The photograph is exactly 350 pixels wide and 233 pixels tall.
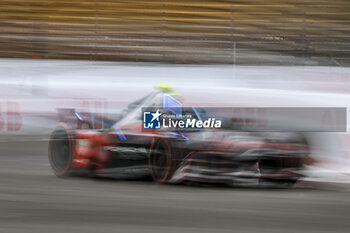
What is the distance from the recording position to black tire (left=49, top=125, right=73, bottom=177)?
554cm

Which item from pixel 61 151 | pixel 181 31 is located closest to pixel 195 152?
pixel 61 151

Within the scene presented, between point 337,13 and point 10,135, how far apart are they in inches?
123

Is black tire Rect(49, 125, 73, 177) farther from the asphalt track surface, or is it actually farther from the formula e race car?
the formula e race car

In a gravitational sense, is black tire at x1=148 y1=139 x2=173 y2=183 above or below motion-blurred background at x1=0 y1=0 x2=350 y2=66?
below

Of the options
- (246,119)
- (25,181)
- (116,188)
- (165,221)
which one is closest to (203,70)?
(246,119)

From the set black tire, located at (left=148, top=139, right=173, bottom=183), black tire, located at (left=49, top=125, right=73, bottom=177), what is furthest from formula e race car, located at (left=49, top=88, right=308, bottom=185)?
black tire, located at (left=49, top=125, right=73, bottom=177)

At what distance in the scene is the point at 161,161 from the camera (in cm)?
512

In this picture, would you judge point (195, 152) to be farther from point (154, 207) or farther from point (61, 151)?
point (61, 151)

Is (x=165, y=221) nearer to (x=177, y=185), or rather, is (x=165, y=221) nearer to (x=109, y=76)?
(x=177, y=185)

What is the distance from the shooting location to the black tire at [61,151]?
218 inches

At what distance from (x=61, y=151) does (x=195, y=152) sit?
3.72 feet

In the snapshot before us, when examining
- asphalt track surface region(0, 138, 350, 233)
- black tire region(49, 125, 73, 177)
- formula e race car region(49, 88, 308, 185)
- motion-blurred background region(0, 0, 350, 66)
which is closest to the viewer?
asphalt track surface region(0, 138, 350, 233)

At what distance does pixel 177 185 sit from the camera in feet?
16.9

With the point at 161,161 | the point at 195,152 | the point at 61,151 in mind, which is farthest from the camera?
the point at 61,151
